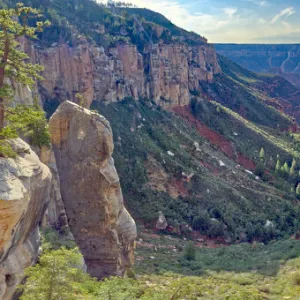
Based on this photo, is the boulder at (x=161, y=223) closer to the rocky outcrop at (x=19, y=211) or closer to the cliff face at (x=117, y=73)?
the cliff face at (x=117, y=73)

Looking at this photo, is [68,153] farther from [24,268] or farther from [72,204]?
[24,268]

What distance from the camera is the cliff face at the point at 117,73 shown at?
47.7 metres

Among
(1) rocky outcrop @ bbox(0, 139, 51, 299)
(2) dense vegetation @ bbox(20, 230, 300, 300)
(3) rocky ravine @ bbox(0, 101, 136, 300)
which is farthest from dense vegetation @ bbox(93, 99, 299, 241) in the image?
(1) rocky outcrop @ bbox(0, 139, 51, 299)

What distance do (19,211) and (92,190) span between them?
952 centimetres

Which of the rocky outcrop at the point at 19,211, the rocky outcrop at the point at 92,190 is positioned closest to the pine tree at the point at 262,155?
the rocky outcrop at the point at 92,190

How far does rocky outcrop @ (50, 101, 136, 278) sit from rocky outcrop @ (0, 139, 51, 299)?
18.8 feet

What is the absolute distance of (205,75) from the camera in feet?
334

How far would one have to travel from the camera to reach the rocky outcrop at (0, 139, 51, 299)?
35.6 ft

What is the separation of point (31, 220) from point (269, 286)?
14.8 m

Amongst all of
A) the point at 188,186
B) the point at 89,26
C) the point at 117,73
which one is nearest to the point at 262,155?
the point at 188,186

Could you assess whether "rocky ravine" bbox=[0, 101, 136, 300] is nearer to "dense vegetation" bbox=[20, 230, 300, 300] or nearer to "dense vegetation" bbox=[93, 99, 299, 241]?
"dense vegetation" bbox=[20, 230, 300, 300]

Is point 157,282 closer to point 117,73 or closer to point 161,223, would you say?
point 161,223

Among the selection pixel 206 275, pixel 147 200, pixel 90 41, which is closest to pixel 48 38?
pixel 90 41

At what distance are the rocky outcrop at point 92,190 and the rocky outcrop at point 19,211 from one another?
574 cm
